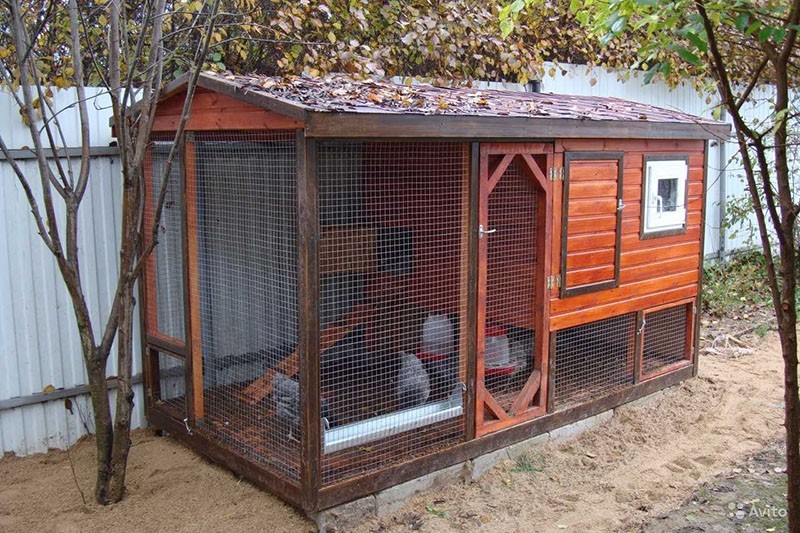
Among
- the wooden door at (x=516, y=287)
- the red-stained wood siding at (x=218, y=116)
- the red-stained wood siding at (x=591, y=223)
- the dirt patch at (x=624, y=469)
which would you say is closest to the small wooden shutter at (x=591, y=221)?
the red-stained wood siding at (x=591, y=223)

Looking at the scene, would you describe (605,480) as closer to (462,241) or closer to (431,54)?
(462,241)

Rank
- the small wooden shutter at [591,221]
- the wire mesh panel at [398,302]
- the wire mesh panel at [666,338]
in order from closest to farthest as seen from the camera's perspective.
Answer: the wire mesh panel at [398,302]
the small wooden shutter at [591,221]
the wire mesh panel at [666,338]

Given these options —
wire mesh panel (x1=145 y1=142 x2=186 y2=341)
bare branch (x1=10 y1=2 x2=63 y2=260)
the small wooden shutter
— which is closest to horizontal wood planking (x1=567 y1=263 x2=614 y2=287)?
the small wooden shutter

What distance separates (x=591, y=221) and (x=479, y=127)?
51.3 inches

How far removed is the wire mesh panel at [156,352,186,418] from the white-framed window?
10.9ft

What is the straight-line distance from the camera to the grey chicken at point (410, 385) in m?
4.41

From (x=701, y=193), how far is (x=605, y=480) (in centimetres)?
253

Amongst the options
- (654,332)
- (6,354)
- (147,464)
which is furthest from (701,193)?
(6,354)

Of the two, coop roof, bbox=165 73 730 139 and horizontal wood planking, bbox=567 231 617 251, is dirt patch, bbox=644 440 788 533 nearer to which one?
horizontal wood planking, bbox=567 231 617 251

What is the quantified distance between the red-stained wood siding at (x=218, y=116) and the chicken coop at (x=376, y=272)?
1cm

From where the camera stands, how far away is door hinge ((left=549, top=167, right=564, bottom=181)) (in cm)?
473

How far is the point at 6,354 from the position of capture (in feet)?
14.4

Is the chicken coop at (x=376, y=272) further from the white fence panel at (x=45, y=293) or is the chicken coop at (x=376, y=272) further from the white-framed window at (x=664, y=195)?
the white fence panel at (x=45, y=293)

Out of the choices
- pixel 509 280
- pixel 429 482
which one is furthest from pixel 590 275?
pixel 429 482
